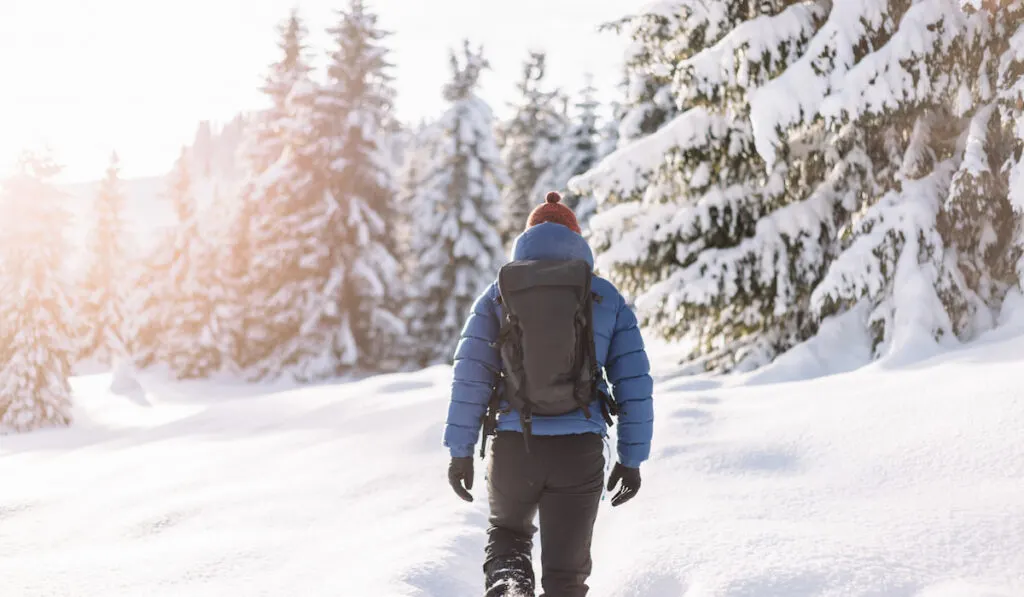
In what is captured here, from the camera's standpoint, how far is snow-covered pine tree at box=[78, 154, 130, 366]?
33594 mm

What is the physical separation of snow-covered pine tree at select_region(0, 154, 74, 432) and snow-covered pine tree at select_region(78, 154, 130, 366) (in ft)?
45.6

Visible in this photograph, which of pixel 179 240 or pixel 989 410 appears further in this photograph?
pixel 179 240

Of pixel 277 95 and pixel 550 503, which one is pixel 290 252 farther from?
pixel 550 503

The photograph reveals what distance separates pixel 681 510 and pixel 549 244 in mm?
2431

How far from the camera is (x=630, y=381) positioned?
3.29 meters

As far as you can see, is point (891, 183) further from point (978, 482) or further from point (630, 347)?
Answer: point (630, 347)

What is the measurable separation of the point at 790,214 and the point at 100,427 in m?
17.9

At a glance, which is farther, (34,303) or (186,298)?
(186,298)

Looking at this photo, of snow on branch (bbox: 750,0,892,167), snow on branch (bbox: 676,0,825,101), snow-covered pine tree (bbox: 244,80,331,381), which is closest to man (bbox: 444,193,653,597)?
snow on branch (bbox: 750,0,892,167)

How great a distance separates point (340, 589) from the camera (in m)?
4.23

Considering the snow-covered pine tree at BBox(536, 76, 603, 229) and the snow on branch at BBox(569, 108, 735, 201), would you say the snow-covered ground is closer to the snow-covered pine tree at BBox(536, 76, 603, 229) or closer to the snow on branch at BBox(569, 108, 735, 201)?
the snow on branch at BBox(569, 108, 735, 201)

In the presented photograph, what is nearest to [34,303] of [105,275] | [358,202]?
[358,202]

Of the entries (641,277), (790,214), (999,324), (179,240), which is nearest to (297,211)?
(179,240)

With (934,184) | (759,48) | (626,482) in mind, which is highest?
(759,48)
